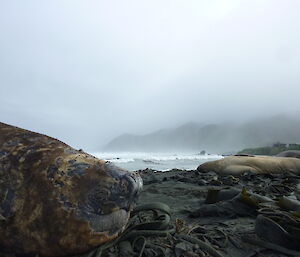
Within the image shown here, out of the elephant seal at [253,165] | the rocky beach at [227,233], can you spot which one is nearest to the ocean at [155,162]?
the elephant seal at [253,165]

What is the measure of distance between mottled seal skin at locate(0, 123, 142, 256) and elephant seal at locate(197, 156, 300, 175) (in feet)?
19.8

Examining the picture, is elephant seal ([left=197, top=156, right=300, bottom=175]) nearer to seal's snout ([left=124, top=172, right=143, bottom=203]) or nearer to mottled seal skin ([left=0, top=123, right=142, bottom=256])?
seal's snout ([left=124, top=172, right=143, bottom=203])

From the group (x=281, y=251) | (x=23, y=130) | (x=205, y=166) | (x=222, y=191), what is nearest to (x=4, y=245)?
(x=23, y=130)

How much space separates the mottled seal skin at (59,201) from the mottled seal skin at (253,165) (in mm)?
6021

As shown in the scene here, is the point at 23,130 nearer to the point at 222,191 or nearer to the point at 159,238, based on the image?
the point at 159,238

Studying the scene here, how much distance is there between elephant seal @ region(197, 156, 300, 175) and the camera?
7.91 meters

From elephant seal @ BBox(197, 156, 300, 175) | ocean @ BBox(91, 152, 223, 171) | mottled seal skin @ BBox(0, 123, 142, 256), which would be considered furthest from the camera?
ocean @ BBox(91, 152, 223, 171)

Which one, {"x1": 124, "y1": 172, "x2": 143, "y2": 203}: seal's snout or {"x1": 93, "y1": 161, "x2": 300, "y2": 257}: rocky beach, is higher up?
{"x1": 124, "y1": 172, "x2": 143, "y2": 203}: seal's snout

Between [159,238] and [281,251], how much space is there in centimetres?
87

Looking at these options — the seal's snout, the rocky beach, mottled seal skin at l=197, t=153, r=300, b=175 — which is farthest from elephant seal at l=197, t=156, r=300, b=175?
the seal's snout

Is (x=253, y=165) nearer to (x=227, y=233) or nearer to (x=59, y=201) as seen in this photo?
(x=227, y=233)

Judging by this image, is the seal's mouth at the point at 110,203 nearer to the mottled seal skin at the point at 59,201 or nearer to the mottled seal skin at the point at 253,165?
the mottled seal skin at the point at 59,201

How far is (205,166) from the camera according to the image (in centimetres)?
866

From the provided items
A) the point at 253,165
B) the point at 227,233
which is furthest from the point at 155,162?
the point at 227,233
